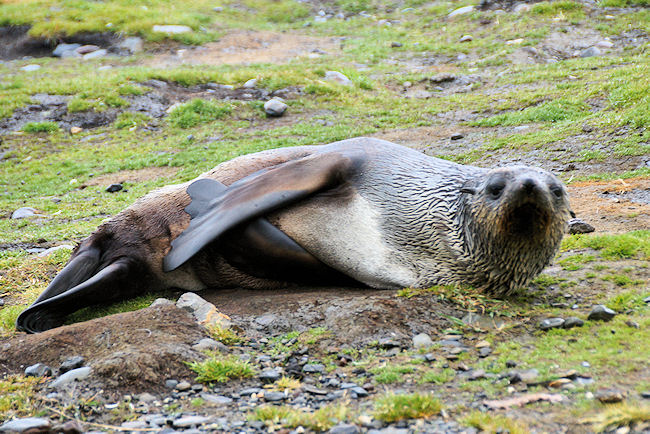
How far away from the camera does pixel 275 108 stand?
546 inches

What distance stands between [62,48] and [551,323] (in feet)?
61.4

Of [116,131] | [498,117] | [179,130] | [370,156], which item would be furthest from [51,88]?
[370,156]

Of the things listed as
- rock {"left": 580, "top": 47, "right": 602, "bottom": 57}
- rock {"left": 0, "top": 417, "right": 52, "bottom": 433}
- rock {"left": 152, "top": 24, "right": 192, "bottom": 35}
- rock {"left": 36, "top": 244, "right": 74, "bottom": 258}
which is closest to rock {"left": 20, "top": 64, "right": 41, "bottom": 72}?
rock {"left": 152, "top": 24, "right": 192, "bottom": 35}

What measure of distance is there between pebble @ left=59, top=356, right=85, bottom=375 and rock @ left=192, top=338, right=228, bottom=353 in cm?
68

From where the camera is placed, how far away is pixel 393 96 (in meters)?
14.9

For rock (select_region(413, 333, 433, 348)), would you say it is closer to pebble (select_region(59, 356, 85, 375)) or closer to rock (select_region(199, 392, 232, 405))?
rock (select_region(199, 392, 232, 405))

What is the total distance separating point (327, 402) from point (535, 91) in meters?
10.6

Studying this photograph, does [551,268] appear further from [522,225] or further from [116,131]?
[116,131]

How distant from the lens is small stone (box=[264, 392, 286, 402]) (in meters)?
3.82

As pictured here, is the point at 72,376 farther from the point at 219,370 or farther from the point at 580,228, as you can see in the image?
the point at 580,228

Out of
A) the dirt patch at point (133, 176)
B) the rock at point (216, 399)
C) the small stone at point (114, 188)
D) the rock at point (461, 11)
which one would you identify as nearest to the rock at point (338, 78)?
the dirt patch at point (133, 176)

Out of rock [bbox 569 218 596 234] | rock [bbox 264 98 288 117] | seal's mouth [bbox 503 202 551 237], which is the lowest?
rock [bbox 264 98 288 117]

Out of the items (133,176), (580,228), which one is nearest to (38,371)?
(580,228)

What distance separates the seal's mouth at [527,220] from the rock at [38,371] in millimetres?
3064
